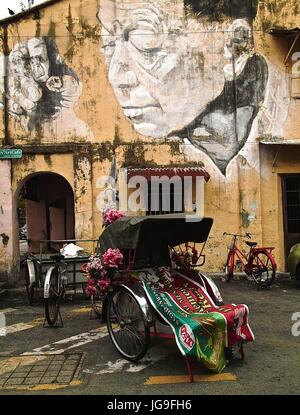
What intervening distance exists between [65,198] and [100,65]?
19.6ft

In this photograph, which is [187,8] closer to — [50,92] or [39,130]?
[50,92]

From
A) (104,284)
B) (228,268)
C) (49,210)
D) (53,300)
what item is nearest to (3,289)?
(53,300)

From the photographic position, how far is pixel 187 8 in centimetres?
1262

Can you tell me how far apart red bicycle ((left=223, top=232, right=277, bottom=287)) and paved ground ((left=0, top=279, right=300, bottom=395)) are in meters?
2.31

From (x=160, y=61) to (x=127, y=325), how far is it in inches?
339

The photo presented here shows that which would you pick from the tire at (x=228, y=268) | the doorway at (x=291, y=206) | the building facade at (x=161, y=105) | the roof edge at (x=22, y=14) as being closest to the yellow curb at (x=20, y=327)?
the building facade at (x=161, y=105)

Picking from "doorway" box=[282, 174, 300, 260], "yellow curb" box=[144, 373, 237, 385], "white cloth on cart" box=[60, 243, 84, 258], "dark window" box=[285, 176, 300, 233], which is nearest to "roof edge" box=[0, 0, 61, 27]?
"white cloth on cart" box=[60, 243, 84, 258]

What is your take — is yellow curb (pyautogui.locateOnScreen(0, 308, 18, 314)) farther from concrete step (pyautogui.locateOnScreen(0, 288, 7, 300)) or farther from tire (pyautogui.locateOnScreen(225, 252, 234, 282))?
tire (pyautogui.locateOnScreen(225, 252, 234, 282))

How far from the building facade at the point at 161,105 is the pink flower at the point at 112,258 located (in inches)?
237

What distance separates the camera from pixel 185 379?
17.1ft

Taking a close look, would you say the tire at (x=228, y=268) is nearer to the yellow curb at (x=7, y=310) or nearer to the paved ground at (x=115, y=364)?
the paved ground at (x=115, y=364)

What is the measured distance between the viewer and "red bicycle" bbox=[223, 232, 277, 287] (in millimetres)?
10898

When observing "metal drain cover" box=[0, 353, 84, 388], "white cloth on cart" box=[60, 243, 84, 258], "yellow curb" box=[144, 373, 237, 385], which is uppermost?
"white cloth on cart" box=[60, 243, 84, 258]

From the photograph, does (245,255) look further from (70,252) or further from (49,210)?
(49,210)
